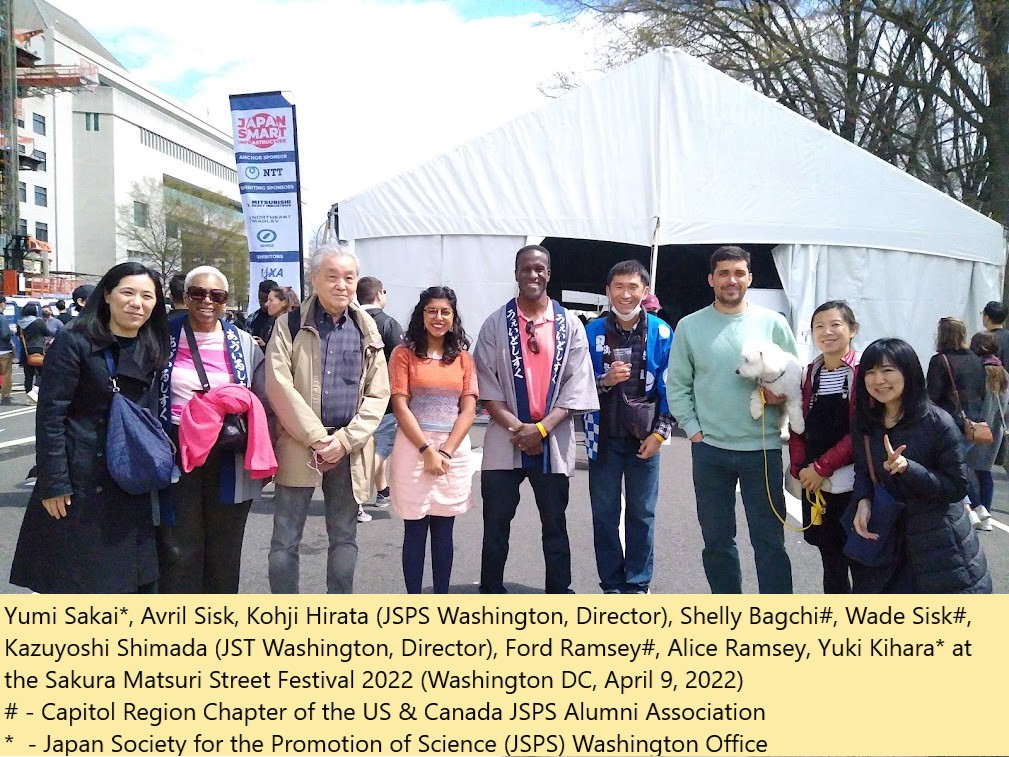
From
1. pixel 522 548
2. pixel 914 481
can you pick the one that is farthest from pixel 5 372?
pixel 914 481

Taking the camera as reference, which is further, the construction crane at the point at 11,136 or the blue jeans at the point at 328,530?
the construction crane at the point at 11,136

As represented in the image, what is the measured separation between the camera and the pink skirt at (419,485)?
350 cm

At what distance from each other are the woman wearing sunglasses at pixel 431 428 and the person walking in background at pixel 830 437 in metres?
1.50

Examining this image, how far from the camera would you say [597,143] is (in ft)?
34.2

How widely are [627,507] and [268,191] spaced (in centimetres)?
846

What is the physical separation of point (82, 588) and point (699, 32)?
64.3ft

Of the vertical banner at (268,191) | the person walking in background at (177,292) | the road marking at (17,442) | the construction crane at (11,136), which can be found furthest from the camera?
the construction crane at (11,136)

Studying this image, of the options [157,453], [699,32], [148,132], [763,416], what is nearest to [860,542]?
[763,416]

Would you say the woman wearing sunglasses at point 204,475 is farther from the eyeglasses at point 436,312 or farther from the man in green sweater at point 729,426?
the man in green sweater at point 729,426

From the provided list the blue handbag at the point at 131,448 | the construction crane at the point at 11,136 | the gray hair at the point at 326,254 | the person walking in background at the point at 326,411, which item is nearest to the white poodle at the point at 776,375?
the person walking in background at the point at 326,411

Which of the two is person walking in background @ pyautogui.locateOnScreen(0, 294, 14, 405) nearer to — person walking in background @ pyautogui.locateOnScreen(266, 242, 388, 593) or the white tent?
the white tent

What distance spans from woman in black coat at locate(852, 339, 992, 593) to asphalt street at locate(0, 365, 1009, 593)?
1515 millimetres

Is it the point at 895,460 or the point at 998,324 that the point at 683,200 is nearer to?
the point at 998,324

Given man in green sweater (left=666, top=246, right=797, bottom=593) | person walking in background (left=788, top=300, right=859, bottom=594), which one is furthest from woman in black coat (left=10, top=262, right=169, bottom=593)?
person walking in background (left=788, top=300, right=859, bottom=594)
